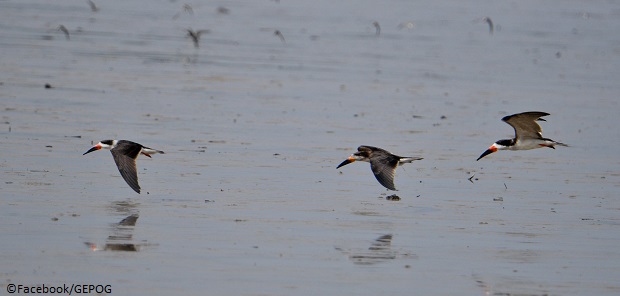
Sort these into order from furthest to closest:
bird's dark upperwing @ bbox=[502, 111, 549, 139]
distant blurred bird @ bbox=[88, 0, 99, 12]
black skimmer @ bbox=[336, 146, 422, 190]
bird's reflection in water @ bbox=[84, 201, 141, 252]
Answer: distant blurred bird @ bbox=[88, 0, 99, 12] → bird's dark upperwing @ bbox=[502, 111, 549, 139] → black skimmer @ bbox=[336, 146, 422, 190] → bird's reflection in water @ bbox=[84, 201, 141, 252]

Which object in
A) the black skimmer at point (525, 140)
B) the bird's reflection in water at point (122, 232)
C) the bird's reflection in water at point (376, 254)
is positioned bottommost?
the bird's reflection in water at point (376, 254)

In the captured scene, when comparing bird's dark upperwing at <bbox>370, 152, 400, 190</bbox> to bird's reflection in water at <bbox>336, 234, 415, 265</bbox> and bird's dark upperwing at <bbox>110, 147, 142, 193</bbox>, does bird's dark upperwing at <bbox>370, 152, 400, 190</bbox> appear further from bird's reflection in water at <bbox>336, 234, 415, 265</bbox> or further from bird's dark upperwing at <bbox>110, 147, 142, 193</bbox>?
bird's dark upperwing at <bbox>110, 147, 142, 193</bbox>

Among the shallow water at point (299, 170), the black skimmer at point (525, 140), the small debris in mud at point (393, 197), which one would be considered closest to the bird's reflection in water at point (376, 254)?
the shallow water at point (299, 170)

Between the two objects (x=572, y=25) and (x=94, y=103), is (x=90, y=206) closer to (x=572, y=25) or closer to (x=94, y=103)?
(x=94, y=103)

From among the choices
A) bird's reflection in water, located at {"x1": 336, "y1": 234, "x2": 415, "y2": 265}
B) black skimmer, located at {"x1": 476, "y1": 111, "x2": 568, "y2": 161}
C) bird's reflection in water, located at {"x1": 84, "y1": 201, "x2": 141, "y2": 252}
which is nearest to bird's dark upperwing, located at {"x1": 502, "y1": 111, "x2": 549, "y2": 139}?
black skimmer, located at {"x1": 476, "y1": 111, "x2": 568, "y2": 161}

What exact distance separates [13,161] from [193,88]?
8.28m

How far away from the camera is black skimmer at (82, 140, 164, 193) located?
41.6 feet

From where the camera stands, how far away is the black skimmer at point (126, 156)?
1267cm

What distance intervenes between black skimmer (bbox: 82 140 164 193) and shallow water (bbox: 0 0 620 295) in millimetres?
205

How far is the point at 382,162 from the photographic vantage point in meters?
13.5

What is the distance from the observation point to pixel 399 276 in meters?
9.73

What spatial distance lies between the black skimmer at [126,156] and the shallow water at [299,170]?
8.1 inches

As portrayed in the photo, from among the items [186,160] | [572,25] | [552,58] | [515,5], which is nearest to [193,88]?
[186,160]

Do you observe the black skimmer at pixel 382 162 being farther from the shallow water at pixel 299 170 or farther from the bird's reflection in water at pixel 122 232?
the bird's reflection in water at pixel 122 232
